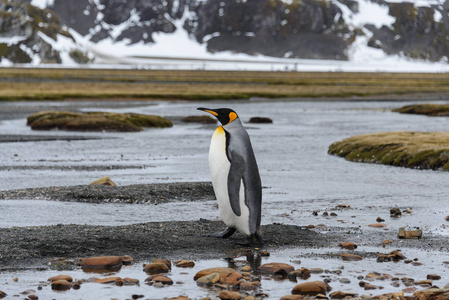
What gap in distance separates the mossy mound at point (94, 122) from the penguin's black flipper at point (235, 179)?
95.0ft

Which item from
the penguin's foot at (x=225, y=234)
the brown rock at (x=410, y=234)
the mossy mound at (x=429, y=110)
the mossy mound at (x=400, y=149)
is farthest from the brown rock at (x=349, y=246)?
the mossy mound at (x=429, y=110)

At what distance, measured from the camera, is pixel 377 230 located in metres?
13.3

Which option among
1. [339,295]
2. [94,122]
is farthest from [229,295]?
[94,122]

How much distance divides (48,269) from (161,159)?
53.6 ft

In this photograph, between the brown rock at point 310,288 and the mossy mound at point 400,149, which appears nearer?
the brown rock at point 310,288

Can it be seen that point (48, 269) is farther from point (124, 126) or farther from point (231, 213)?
point (124, 126)

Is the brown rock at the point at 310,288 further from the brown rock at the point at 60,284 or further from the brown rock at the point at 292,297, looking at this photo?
the brown rock at the point at 60,284

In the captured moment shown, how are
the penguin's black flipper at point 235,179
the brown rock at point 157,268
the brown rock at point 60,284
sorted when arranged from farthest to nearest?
the penguin's black flipper at point 235,179
the brown rock at point 157,268
the brown rock at point 60,284

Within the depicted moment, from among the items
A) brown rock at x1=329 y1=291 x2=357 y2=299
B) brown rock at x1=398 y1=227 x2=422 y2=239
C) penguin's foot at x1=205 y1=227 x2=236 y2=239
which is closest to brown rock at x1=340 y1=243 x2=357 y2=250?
brown rock at x1=398 y1=227 x2=422 y2=239

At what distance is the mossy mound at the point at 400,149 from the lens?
24223 mm

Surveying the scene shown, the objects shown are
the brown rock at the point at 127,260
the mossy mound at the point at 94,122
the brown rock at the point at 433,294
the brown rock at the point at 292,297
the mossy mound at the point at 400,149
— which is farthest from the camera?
the mossy mound at the point at 94,122

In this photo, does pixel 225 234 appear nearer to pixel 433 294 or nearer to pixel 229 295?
pixel 229 295

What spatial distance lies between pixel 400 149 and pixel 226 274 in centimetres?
1779

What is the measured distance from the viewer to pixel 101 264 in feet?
33.7
